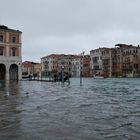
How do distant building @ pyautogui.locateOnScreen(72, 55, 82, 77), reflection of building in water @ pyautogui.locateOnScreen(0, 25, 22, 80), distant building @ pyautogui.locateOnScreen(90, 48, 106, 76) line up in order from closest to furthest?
1. reflection of building in water @ pyautogui.locateOnScreen(0, 25, 22, 80)
2. distant building @ pyautogui.locateOnScreen(90, 48, 106, 76)
3. distant building @ pyautogui.locateOnScreen(72, 55, 82, 77)

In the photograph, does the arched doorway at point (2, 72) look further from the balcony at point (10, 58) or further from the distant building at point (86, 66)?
the distant building at point (86, 66)

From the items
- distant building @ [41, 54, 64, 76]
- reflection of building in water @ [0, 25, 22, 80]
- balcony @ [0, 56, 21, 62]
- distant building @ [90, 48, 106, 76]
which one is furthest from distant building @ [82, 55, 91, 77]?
balcony @ [0, 56, 21, 62]

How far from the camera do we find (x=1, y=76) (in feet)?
187

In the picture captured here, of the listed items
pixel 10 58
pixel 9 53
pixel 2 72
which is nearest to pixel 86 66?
pixel 2 72

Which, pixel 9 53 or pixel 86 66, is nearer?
pixel 9 53

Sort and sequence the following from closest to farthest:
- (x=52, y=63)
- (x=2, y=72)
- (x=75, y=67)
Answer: (x=2, y=72)
(x=75, y=67)
(x=52, y=63)

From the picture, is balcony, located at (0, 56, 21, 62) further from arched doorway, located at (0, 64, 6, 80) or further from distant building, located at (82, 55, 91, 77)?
distant building, located at (82, 55, 91, 77)

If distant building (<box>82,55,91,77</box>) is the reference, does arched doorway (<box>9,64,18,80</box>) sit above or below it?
below

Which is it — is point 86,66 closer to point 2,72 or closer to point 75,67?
point 75,67

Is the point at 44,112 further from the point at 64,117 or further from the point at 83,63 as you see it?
the point at 83,63

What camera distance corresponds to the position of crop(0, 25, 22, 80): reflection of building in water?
5484 cm

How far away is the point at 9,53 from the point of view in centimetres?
5588

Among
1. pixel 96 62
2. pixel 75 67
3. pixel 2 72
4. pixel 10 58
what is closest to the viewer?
pixel 10 58

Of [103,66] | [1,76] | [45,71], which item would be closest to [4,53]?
[1,76]
